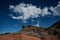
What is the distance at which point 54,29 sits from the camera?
3447 centimetres

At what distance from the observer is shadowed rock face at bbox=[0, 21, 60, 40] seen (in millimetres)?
25797

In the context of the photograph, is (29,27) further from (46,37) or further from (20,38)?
(20,38)

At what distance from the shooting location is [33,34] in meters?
28.2

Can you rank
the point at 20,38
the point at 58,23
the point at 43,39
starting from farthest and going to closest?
the point at 58,23 < the point at 43,39 < the point at 20,38

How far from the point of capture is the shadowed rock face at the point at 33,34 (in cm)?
2580

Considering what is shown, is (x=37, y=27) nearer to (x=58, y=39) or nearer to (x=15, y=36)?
(x=58, y=39)

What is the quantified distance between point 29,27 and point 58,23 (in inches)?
291

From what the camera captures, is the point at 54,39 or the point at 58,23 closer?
the point at 54,39

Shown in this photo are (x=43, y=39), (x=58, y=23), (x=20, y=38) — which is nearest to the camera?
(x=20, y=38)

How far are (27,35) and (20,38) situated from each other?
1.76m

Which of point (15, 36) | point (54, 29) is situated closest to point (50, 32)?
point (54, 29)

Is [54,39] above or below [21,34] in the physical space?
below

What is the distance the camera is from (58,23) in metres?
35.8

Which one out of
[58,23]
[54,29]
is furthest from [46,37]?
[58,23]
